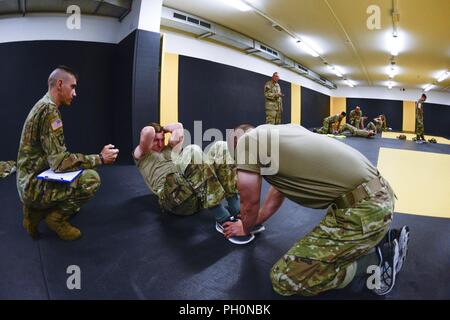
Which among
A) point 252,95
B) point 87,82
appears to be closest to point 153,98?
point 87,82

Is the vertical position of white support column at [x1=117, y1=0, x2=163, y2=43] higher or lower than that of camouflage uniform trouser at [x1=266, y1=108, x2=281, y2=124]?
higher

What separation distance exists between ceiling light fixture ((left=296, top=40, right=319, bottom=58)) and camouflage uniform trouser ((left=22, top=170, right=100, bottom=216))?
763 centimetres

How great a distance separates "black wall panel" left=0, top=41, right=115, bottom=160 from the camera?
3.28 metres

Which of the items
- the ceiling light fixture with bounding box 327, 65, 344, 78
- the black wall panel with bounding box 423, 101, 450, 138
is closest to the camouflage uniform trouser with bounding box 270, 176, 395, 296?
the ceiling light fixture with bounding box 327, 65, 344, 78

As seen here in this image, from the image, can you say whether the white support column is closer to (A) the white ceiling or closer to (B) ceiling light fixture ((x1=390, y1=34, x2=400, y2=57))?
(A) the white ceiling

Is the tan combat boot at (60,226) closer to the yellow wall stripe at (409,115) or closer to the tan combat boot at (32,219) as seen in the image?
the tan combat boot at (32,219)

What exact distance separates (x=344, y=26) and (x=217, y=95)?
12.1ft

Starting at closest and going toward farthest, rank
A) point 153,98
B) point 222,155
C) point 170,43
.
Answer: point 222,155, point 153,98, point 170,43

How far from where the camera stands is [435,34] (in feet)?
21.0

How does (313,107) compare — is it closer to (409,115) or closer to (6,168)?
(409,115)

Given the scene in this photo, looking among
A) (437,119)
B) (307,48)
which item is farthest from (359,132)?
(437,119)

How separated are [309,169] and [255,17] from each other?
18.8ft

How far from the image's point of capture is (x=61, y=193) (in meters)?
1.61
